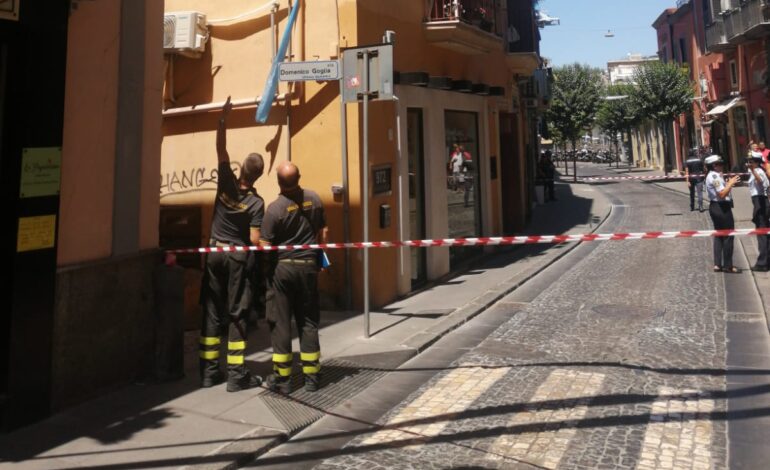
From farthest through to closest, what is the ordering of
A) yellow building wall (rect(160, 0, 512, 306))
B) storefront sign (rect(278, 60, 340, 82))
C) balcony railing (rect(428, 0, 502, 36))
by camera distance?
1. balcony railing (rect(428, 0, 502, 36))
2. yellow building wall (rect(160, 0, 512, 306))
3. storefront sign (rect(278, 60, 340, 82))

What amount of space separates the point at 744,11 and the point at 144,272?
29.7m

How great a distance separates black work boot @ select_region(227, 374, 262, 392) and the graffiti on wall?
14.5 feet

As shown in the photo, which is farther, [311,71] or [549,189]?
[549,189]

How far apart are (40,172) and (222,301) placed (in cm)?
179

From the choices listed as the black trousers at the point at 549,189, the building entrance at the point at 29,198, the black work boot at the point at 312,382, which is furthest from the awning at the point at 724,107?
the building entrance at the point at 29,198

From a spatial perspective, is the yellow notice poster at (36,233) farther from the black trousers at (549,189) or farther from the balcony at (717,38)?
the balcony at (717,38)

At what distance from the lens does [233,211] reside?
5582mm

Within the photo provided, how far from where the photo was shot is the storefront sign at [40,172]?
14.3 ft

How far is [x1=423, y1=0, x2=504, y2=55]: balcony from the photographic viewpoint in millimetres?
9883

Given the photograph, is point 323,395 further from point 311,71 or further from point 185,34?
point 185,34

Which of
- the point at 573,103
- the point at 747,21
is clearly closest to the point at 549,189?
the point at 747,21

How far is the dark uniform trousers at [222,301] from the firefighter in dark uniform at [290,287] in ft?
0.85

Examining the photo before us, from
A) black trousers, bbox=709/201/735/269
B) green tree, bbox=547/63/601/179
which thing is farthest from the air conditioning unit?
green tree, bbox=547/63/601/179

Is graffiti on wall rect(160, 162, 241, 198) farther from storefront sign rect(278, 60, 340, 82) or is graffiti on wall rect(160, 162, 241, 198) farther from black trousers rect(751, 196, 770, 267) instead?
black trousers rect(751, 196, 770, 267)
